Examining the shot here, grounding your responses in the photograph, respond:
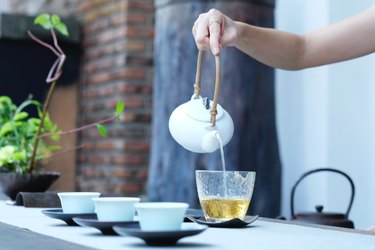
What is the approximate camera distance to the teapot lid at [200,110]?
60.0 inches

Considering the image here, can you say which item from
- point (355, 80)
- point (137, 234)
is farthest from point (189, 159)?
point (137, 234)

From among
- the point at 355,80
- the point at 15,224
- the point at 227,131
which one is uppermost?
the point at 355,80

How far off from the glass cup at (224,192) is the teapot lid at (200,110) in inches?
4.1

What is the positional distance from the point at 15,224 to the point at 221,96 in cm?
180

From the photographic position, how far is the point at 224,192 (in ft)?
4.80

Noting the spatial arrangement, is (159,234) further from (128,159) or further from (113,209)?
(128,159)

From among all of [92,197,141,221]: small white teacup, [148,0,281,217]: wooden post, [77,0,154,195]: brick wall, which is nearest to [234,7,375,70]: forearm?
[92,197,141,221]: small white teacup

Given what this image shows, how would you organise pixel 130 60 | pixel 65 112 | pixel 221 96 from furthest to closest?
pixel 65 112 < pixel 130 60 < pixel 221 96

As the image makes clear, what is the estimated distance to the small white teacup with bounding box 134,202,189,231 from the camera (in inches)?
46.5

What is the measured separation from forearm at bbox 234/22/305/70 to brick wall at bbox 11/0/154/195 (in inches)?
81.3

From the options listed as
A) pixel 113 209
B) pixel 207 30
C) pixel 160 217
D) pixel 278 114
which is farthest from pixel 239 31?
pixel 278 114

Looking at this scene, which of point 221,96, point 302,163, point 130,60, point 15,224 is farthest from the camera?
point 130,60

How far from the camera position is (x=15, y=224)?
58.8 inches

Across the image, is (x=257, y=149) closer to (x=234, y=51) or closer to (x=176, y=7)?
(x=234, y=51)
